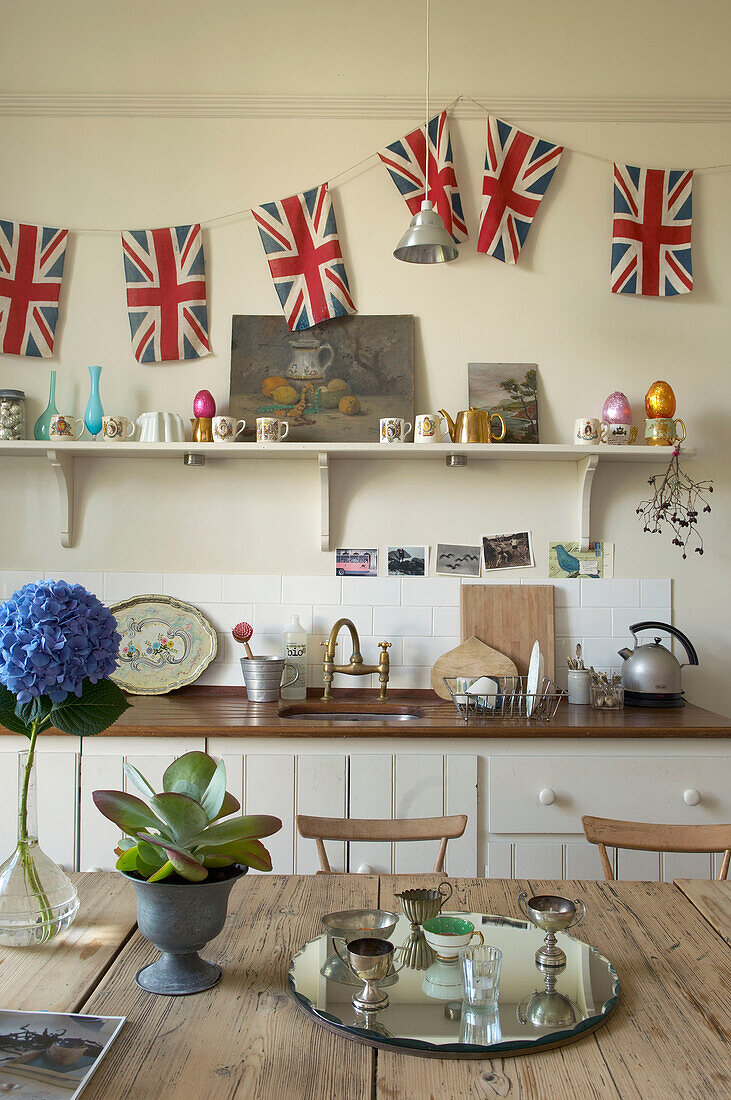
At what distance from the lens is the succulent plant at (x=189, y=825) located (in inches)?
46.3

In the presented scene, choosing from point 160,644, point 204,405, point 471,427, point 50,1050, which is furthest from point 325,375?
point 50,1050

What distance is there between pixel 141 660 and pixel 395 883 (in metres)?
1.77

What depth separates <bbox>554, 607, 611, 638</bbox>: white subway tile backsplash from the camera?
10.7 feet

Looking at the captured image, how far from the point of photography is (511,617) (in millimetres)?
3230

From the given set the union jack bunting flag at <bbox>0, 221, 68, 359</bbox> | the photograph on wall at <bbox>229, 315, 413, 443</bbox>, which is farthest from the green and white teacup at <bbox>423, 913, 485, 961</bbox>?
the union jack bunting flag at <bbox>0, 221, 68, 359</bbox>

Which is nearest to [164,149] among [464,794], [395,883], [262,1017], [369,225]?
[369,225]

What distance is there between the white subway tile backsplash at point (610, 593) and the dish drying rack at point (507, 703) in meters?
0.40

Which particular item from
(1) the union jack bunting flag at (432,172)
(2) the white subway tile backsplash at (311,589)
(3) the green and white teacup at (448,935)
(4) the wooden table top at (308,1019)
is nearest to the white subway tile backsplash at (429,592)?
(2) the white subway tile backsplash at (311,589)

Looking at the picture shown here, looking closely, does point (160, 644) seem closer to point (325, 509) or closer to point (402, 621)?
point (325, 509)

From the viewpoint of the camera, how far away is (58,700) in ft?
4.18

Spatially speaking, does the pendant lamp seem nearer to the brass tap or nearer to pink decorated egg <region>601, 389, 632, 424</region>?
pink decorated egg <region>601, 389, 632, 424</region>

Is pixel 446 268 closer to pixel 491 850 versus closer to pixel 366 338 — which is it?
pixel 366 338

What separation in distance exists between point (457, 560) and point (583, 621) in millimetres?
501

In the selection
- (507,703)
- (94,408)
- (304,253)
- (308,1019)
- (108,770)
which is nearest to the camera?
(308,1019)
